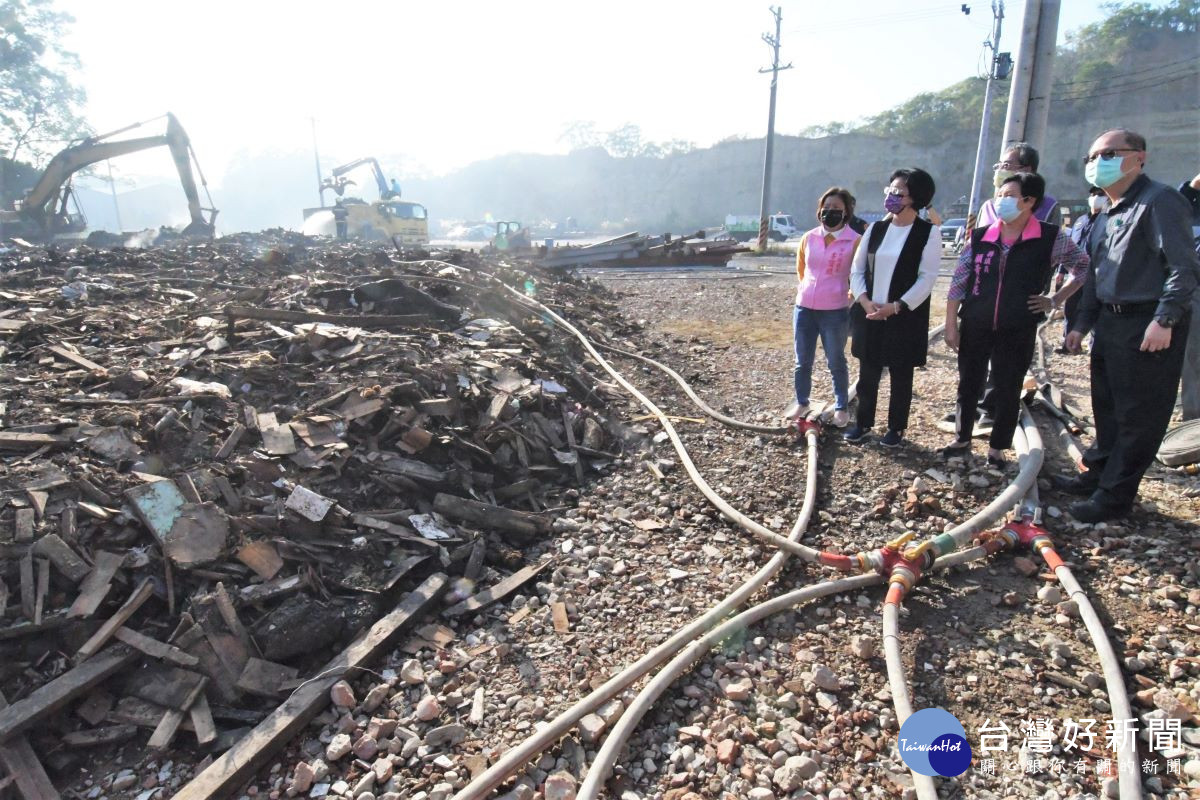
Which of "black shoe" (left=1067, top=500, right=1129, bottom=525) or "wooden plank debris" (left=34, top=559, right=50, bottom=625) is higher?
"black shoe" (left=1067, top=500, right=1129, bottom=525)

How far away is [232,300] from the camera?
7.46 m

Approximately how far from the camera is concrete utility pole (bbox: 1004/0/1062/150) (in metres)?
5.94

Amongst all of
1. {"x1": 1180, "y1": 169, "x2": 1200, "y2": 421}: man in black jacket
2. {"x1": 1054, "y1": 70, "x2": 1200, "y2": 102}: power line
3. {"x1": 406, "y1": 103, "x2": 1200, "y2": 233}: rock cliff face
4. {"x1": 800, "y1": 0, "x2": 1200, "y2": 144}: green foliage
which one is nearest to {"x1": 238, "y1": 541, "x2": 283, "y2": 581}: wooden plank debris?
{"x1": 1180, "y1": 169, "x2": 1200, "y2": 421}: man in black jacket

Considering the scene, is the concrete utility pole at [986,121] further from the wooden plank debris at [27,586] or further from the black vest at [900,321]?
the wooden plank debris at [27,586]

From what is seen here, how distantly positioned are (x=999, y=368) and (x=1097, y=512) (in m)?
0.98

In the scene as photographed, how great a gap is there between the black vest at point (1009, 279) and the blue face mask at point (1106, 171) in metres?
0.43

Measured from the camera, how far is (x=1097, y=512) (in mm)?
3406

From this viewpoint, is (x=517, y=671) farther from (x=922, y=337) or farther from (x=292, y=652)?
→ (x=922, y=337)

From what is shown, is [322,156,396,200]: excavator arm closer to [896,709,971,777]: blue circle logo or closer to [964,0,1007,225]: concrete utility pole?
[964,0,1007,225]: concrete utility pole

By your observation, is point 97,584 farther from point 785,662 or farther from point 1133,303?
point 1133,303

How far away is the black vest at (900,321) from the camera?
4.10 metres

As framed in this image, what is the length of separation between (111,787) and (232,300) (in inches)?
249

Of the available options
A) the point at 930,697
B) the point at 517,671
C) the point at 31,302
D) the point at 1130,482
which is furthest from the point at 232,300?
Result: the point at 1130,482

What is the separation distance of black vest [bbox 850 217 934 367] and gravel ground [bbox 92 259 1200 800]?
0.79 metres
